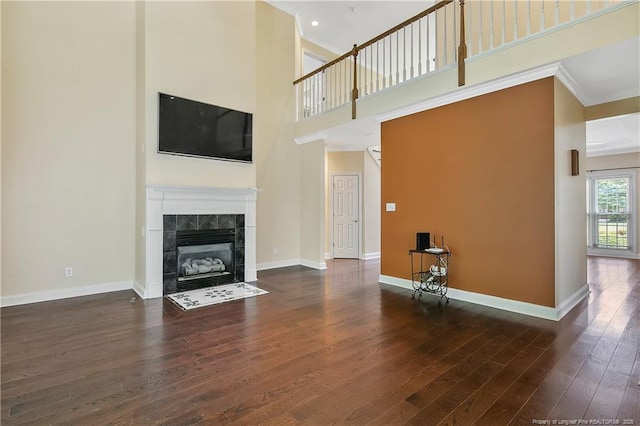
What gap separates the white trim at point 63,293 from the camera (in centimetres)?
385

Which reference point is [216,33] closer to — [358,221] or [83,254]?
[83,254]

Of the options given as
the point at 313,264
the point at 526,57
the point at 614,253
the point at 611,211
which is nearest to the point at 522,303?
the point at 526,57

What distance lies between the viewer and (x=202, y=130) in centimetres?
471

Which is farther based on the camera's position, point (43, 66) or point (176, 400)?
point (43, 66)

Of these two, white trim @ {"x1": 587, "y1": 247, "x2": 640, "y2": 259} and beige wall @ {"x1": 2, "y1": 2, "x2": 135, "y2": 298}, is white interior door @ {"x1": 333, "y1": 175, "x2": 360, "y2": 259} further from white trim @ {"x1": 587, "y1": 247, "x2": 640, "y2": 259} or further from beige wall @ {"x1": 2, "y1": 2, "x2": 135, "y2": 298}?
white trim @ {"x1": 587, "y1": 247, "x2": 640, "y2": 259}

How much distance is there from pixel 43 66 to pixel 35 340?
343cm

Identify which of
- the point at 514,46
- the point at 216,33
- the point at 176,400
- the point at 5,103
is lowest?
the point at 176,400

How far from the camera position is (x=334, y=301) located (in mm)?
4039

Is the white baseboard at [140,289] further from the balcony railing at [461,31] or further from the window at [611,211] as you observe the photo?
the window at [611,211]

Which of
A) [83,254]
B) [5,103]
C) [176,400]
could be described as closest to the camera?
[176,400]

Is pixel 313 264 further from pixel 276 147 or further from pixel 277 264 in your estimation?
pixel 276 147

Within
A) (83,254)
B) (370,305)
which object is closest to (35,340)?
(83,254)

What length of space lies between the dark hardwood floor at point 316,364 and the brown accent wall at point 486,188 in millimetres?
534

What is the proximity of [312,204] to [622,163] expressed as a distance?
318 inches
